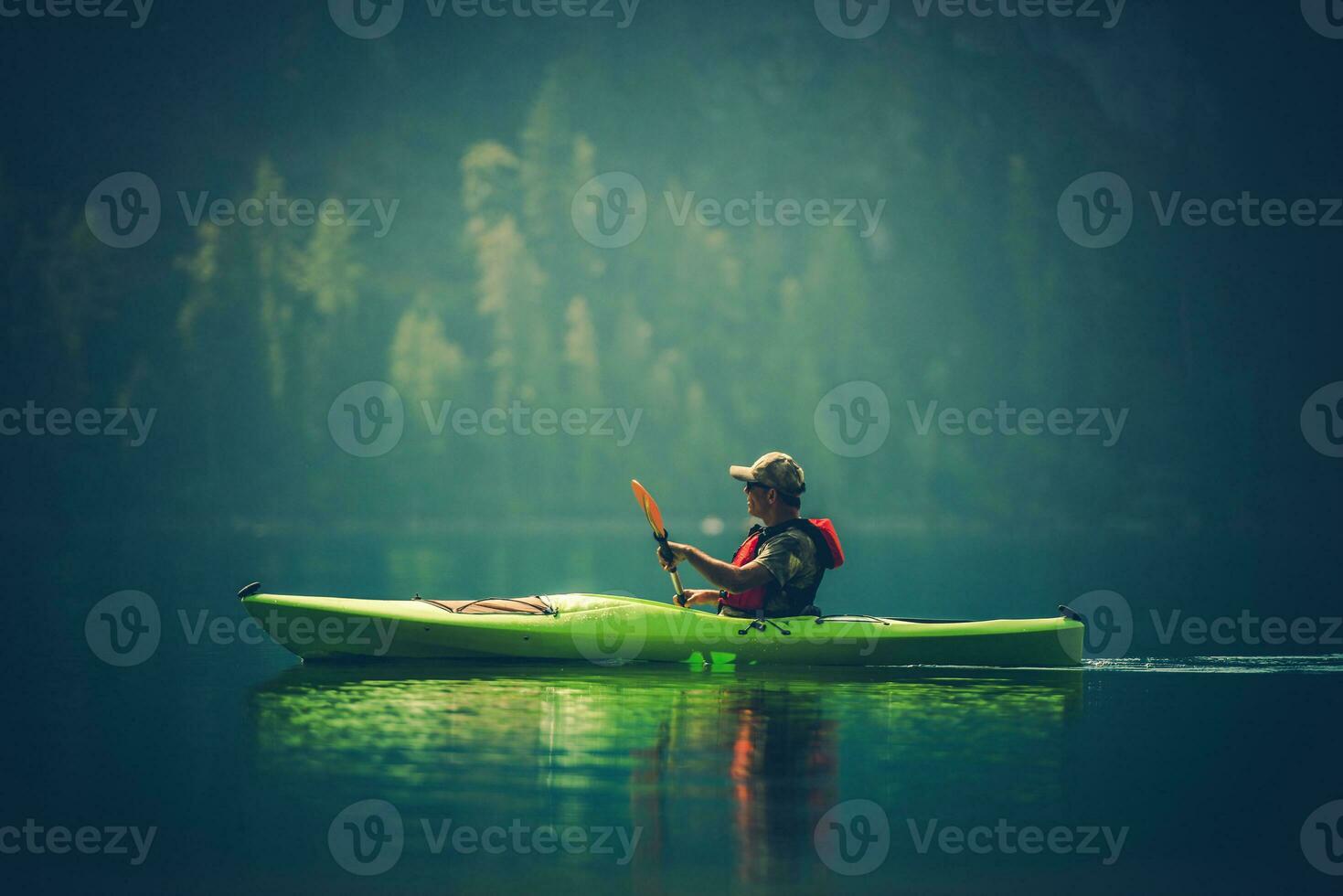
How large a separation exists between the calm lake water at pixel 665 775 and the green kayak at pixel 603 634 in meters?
0.16

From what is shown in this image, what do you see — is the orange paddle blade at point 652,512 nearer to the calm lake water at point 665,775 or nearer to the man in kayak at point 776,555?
the man in kayak at point 776,555

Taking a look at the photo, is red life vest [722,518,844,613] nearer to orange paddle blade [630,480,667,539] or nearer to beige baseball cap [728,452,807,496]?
beige baseball cap [728,452,807,496]

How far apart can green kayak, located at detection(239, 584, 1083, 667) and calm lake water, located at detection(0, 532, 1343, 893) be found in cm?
16

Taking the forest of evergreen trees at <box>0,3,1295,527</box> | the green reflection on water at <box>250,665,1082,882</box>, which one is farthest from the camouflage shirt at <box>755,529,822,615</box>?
the forest of evergreen trees at <box>0,3,1295,527</box>

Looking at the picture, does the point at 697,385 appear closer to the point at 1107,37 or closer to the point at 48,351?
the point at 48,351

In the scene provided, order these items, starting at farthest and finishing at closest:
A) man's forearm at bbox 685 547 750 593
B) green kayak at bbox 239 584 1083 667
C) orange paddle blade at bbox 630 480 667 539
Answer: green kayak at bbox 239 584 1083 667
orange paddle blade at bbox 630 480 667 539
man's forearm at bbox 685 547 750 593

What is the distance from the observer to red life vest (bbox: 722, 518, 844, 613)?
374 inches

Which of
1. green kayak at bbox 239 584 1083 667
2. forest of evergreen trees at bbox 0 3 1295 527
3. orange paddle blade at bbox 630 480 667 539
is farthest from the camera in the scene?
forest of evergreen trees at bbox 0 3 1295 527

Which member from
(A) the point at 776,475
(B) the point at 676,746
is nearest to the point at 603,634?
(A) the point at 776,475

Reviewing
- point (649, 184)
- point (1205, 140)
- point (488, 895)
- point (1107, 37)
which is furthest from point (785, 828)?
point (649, 184)

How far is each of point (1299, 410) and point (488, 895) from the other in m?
70.7

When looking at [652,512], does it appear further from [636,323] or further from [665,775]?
[636,323]

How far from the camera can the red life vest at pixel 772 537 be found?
9.50 m

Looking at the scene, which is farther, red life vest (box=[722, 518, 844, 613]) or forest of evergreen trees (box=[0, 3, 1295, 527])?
forest of evergreen trees (box=[0, 3, 1295, 527])
